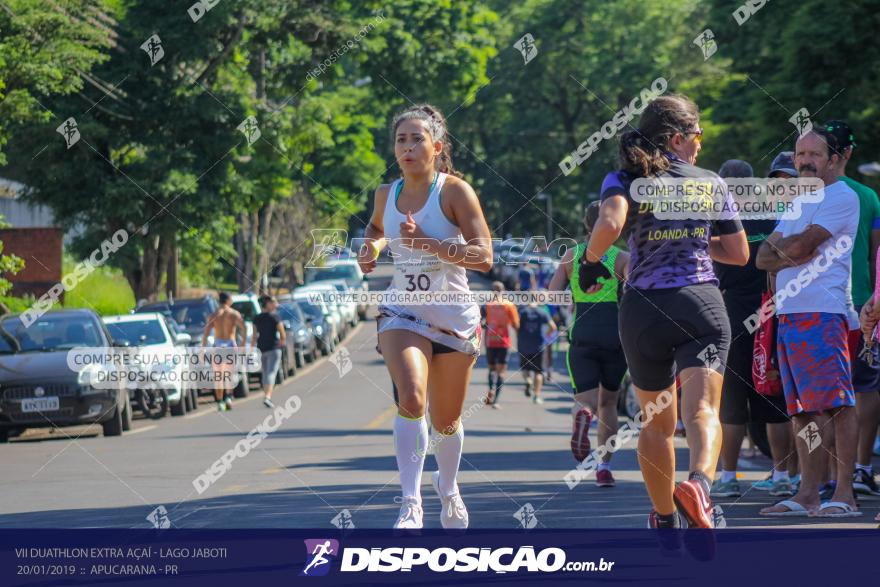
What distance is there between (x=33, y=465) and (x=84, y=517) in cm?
569

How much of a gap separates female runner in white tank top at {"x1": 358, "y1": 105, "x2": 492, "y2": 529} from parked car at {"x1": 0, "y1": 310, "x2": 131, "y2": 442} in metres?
12.2

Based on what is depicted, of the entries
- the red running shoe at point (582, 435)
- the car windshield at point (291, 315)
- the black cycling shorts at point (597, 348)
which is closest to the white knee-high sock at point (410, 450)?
the red running shoe at point (582, 435)

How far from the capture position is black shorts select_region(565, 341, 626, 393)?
11750mm

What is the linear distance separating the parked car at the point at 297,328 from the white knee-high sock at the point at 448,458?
26.6 m

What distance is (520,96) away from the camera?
72.6 m

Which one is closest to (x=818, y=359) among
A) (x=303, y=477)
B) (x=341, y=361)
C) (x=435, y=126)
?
(x=435, y=126)

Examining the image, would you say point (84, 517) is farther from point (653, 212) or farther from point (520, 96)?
point (520, 96)

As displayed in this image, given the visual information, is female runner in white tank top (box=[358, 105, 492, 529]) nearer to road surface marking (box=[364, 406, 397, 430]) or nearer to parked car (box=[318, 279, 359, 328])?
road surface marking (box=[364, 406, 397, 430])

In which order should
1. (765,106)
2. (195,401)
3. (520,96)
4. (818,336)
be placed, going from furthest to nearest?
(520,96) < (765,106) < (195,401) < (818,336)

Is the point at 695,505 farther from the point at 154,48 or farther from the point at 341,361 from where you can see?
the point at 341,361

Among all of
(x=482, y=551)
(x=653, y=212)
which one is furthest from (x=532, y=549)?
(x=653, y=212)

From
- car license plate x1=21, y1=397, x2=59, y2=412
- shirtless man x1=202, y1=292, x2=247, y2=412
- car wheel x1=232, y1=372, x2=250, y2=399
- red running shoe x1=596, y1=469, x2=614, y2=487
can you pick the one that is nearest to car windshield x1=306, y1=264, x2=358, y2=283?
car wheel x1=232, y1=372, x2=250, y2=399

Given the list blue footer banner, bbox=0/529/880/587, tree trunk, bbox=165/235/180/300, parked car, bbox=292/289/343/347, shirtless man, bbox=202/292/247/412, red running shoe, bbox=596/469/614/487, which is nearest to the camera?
blue footer banner, bbox=0/529/880/587

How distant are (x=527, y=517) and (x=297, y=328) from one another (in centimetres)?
2781
